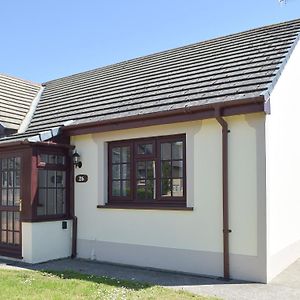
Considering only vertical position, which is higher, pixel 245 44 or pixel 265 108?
pixel 245 44

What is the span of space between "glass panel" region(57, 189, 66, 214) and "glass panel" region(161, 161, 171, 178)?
2.96 metres

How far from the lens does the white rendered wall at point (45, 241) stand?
32.7ft

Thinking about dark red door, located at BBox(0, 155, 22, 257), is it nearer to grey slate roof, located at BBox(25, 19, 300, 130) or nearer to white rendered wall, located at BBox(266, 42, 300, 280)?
grey slate roof, located at BBox(25, 19, 300, 130)

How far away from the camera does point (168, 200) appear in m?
9.34

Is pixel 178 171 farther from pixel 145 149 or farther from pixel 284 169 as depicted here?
pixel 284 169

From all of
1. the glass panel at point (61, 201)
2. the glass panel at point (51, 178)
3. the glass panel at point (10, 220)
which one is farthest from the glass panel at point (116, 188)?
the glass panel at point (10, 220)

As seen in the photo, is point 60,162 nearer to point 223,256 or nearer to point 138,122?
point 138,122

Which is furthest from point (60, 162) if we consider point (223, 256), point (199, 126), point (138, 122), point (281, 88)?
point (281, 88)

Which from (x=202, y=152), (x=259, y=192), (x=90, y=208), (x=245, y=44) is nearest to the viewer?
(x=259, y=192)

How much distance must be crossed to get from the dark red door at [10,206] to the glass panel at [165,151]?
11.9 ft

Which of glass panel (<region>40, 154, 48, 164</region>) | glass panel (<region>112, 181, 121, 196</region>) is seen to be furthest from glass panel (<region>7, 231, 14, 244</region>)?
glass panel (<region>112, 181, 121, 196</region>)

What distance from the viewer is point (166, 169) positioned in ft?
31.0

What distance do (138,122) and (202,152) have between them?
1761 mm

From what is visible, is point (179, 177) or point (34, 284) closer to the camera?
point (34, 284)
